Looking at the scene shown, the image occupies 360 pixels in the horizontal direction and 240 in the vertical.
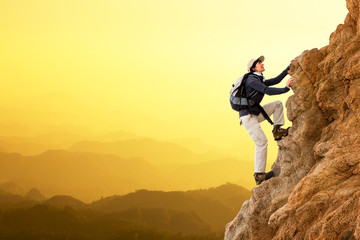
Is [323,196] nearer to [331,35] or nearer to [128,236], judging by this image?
[331,35]

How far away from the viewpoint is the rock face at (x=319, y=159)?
1091cm

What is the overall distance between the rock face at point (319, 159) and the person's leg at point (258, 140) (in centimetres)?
69

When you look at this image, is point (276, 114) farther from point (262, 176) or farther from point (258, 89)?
point (262, 176)

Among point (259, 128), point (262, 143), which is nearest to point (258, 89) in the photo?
point (259, 128)

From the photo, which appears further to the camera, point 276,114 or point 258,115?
point 258,115

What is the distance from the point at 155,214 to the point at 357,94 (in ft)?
601

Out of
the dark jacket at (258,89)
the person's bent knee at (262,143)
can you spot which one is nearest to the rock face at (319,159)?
the person's bent knee at (262,143)

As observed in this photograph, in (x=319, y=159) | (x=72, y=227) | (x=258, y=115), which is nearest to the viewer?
(x=319, y=159)

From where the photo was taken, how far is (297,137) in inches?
580

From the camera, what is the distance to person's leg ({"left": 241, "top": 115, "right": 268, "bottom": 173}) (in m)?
16.1

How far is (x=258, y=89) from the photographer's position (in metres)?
15.3

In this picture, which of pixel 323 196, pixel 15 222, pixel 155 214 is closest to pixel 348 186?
pixel 323 196

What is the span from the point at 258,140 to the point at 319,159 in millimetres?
3167

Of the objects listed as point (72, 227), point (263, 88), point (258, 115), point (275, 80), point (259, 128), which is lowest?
point (259, 128)
